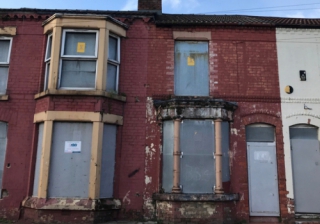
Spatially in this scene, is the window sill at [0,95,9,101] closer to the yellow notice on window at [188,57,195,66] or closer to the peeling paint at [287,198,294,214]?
the yellow notice on window at [188,57,195,66]

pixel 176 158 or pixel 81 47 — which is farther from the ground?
pixel 81 47

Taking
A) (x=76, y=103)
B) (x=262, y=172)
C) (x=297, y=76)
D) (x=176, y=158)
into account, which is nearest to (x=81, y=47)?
(x=76, y=103)

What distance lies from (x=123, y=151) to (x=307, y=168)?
17.8 ft

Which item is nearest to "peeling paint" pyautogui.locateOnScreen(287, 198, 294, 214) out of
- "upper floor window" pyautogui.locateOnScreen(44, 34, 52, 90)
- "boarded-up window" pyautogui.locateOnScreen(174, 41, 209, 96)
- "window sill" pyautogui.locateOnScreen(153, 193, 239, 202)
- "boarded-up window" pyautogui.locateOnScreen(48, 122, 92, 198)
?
"window sill" pyautogui.locateOnScreen(153, 193, 239, 202)

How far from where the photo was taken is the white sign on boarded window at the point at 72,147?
27.6ft

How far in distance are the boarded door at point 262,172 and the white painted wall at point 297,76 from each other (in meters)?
0.42

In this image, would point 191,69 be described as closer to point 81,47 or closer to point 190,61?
point 190,61

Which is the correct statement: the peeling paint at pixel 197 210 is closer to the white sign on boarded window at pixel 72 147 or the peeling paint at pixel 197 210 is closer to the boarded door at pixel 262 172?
the boarded door at pixel 262 172

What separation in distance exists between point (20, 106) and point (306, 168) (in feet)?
28.5

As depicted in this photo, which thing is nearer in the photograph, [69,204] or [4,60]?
[69,204]

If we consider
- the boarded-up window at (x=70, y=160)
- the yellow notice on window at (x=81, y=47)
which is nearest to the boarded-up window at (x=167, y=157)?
the boarded-up window at (x=70, y=160)

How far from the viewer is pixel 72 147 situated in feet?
27.7

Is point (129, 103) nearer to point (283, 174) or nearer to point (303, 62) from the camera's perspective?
point (283, 174)

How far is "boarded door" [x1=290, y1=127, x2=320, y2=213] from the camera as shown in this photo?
29.0 ft
